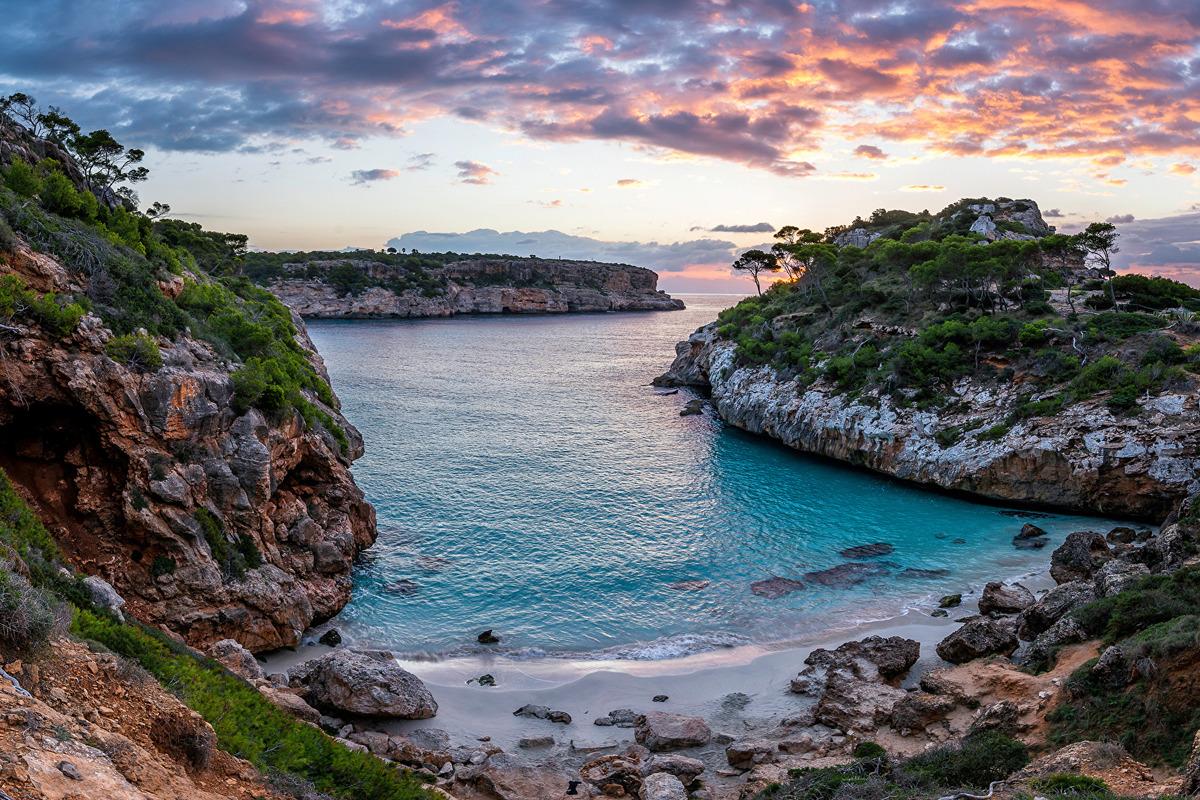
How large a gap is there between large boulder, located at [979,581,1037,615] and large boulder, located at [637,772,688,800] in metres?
14.9

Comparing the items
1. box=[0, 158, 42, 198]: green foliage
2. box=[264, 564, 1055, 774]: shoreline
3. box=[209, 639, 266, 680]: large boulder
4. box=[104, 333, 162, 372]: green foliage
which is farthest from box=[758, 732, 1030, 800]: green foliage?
box=[0, 158, 42, 198]: green foliage

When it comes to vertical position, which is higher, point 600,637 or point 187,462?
point 187,462

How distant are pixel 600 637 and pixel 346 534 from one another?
9.95 metres

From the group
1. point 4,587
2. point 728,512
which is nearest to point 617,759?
point 4,587

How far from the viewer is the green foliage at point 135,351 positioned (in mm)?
18906

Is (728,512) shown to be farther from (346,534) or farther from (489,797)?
(489,797)

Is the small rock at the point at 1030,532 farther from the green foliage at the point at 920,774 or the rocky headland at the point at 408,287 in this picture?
the rocky headland at the point at 408,287

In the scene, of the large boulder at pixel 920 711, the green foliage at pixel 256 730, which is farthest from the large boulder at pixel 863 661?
the green foliage at pixel 256 730

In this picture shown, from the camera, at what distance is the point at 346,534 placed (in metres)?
26.4

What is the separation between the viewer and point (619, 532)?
33250 millimetres

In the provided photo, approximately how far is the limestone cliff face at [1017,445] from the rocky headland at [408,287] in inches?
5063

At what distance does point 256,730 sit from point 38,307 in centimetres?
1252

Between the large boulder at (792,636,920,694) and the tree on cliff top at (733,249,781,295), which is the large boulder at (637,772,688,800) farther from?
the tree on cliff top at (733,249,781,295)

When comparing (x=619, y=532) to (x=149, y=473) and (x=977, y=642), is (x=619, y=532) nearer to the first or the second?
(x=977, y=642)
